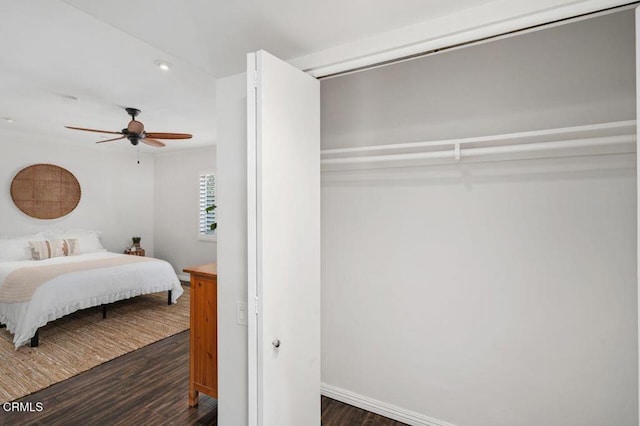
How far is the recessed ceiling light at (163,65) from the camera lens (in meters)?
2.51

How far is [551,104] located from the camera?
1.70m

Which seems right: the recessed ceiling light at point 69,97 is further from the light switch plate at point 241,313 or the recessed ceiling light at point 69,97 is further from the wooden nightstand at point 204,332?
the light switch plate at point 241,313

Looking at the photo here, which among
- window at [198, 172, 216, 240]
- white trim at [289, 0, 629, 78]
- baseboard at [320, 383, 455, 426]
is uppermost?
white trim at [289, 0, 629, 78]

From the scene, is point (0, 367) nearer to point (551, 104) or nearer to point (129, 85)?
point (129, 85)

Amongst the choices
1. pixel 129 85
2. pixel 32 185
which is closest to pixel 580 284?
pixel 129 85

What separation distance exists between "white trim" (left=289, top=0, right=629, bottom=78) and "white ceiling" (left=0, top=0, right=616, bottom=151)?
36mm

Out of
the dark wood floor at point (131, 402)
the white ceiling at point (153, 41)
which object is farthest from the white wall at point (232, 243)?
the dark wood floor at point (131, 402)

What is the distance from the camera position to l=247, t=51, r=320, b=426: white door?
1.39m

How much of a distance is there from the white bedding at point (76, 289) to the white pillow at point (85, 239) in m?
0.34

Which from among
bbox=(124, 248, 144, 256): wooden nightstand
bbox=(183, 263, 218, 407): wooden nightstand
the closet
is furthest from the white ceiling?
bbox=(124, 248, 144, 256): wooden nightstand

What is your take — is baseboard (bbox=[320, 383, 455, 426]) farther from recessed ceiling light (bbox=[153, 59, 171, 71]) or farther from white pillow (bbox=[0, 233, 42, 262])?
white pillow (bbox=[0, 233, 42, 262])

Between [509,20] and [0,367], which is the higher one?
[509,20]

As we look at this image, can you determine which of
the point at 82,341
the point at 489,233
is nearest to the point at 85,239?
the point at 82,341

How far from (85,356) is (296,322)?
9.21 ft
